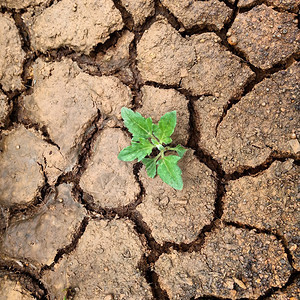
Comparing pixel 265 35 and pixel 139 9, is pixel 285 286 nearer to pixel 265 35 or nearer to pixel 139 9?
pixel 265 35

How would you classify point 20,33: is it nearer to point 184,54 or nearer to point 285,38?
point 184,54

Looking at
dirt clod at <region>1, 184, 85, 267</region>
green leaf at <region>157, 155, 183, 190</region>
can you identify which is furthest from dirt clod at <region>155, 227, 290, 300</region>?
dirt clod at <region>1, 184, 85, 267</region>

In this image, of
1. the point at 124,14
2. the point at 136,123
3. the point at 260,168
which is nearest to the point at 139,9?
the point at 124,14

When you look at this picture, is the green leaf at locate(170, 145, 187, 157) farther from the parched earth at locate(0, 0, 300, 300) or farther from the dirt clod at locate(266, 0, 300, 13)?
the dirt clod at locate(266, 0, 300, 13)

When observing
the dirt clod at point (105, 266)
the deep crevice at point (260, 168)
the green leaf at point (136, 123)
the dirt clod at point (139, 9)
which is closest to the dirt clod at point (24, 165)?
the dirt clod at point (105, 266)

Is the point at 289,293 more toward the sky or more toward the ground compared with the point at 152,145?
more toward the ground
